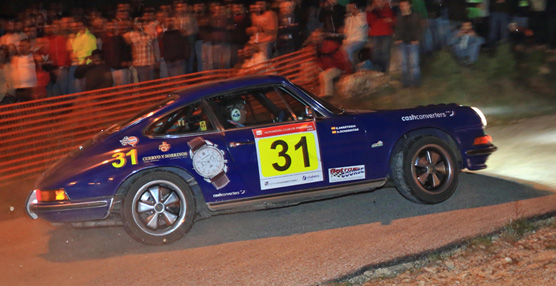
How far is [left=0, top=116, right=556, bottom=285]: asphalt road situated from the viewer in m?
5.92

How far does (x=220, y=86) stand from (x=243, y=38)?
6891mm

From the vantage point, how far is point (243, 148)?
6.78 metres

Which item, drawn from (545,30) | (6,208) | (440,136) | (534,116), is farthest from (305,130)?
(545,30)

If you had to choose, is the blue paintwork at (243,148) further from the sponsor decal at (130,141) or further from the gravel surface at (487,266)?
the gravel surface at (487,266)

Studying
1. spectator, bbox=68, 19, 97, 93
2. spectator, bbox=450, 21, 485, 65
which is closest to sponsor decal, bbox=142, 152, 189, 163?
spectator, bbox=68, 19, 97, 93

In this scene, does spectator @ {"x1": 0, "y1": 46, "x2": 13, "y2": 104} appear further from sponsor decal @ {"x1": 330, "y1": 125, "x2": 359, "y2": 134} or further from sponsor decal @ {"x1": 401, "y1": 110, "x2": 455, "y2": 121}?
sponsor decal @ {"x1": 401, "y1": 110, "x2": 455, "y2": 121}

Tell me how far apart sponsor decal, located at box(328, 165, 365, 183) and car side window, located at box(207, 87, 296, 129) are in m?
0.71

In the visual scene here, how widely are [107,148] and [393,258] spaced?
3.00m

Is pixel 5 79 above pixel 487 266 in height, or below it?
above

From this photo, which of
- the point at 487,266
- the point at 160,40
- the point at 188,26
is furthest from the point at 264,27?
the point at 487,266

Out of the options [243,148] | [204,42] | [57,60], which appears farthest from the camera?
[204,42]

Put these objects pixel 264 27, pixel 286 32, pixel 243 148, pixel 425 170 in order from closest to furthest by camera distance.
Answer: pixel 243 148, pixel 425 170, pixel 264 27, pixel 286 32

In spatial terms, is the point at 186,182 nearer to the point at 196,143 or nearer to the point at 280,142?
the point at 196,143

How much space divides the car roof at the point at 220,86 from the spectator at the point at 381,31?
230 inches
